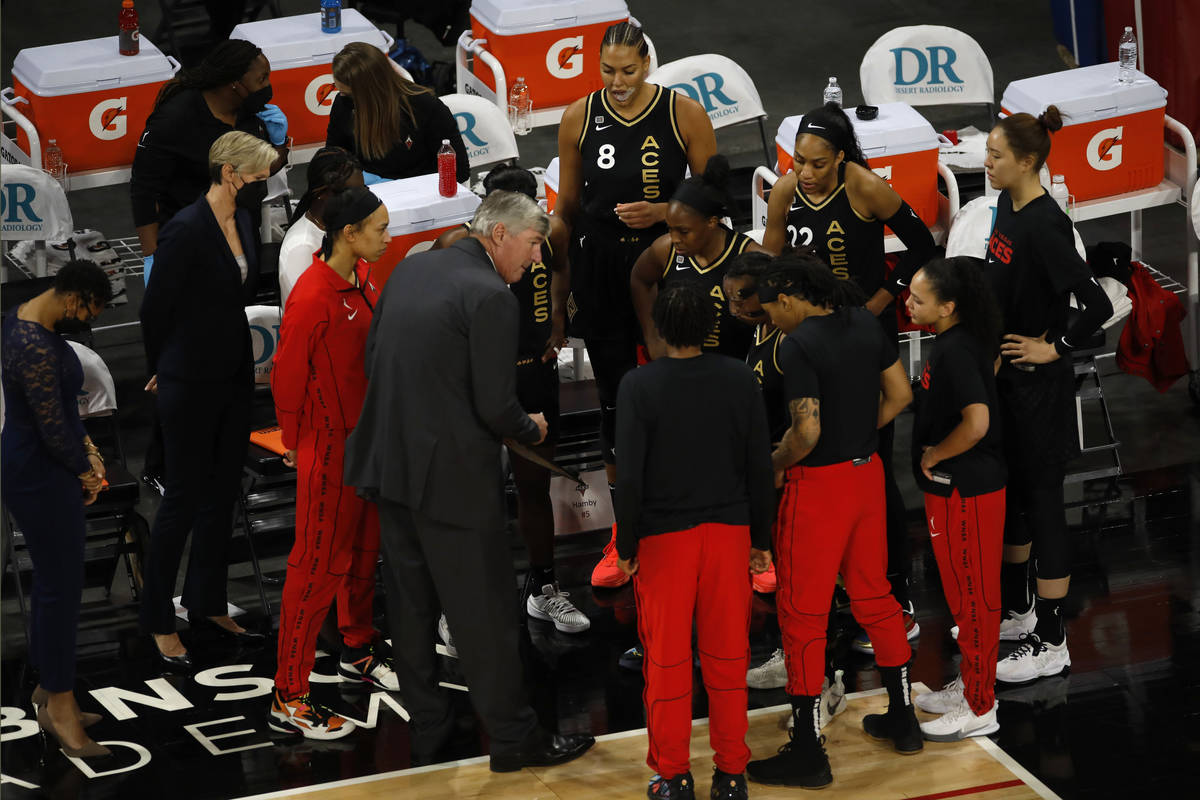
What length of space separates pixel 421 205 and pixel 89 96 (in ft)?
7.02

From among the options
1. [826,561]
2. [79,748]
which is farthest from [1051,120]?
[79,748]

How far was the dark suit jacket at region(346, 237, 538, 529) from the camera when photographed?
15.7 ft

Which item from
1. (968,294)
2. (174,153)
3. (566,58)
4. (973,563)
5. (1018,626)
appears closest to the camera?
Answer: (968,294)

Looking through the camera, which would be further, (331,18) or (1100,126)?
(331,18)

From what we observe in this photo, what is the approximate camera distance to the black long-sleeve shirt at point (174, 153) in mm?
6344

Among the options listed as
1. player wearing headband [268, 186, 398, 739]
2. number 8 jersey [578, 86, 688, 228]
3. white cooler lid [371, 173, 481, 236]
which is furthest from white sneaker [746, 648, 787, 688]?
white cooler lid [371, 173, 481, 236]

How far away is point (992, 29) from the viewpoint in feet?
38.9

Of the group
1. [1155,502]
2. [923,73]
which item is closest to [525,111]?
[923,73]

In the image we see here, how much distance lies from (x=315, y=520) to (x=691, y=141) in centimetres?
192

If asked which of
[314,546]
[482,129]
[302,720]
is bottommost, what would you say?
[302,720]

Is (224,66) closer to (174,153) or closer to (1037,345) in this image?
(174,153)

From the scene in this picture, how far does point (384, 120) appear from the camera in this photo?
21.2 feet

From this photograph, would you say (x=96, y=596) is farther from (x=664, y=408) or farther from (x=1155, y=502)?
(x=1155, y=502)

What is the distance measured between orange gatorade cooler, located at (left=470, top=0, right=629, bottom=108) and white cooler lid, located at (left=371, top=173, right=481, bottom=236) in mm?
1977
